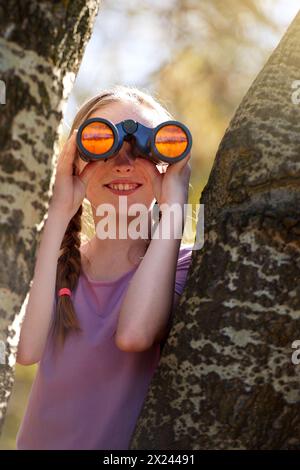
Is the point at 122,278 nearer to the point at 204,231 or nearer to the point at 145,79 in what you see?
the point at 204,231

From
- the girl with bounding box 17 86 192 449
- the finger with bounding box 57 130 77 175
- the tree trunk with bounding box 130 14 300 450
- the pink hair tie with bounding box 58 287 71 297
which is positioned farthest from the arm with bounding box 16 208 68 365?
the tree trunk with bounding box 130 14 300 450

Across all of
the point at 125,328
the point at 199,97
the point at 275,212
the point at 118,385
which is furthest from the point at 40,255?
the point at 199,97

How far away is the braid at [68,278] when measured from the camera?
8.26ft

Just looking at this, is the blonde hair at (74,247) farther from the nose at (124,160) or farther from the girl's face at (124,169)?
the nose at (124,160)

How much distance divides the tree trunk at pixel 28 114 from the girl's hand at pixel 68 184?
1.95 ft

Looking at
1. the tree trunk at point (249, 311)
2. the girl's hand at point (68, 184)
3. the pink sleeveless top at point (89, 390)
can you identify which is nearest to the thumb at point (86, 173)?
the girl's hand at point (68, 184)

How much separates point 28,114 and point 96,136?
2.17 feet

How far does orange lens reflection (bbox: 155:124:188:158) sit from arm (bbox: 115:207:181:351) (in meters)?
0.18

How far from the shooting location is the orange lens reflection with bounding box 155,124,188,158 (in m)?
2.24

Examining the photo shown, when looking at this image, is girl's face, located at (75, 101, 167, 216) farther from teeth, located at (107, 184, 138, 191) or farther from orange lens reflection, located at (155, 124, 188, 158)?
orange lens reflection, located at (155, 124, 188, 158)

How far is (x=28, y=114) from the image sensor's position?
1604 mm

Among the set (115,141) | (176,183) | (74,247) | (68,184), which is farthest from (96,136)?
(74,247)

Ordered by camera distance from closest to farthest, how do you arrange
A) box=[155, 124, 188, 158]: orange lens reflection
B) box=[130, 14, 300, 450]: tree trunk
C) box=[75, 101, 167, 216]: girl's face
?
1. box=[130, 14, 300, 450]: tree trunk
2. box=[155, 124, 188, 158]: orange lens reflection
3. box=[75, 101, 167, 216]: girl's face
